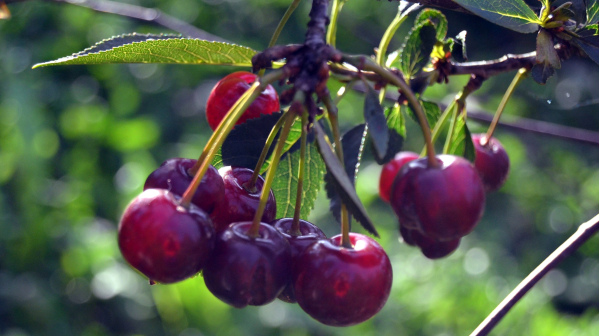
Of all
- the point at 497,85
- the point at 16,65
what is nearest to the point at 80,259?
the point at 16,65

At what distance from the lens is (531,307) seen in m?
2.08

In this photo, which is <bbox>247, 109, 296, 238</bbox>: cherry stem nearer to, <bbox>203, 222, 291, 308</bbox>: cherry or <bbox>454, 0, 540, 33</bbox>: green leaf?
<bbox>203, 222, 291, 308</bbox>: cherry

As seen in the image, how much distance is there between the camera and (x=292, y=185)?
0.85 m

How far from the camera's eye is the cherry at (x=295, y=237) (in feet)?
2.14

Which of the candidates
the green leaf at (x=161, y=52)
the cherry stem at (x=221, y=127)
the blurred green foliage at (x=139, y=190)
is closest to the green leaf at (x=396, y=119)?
the green leaf at (x=161, y=52)

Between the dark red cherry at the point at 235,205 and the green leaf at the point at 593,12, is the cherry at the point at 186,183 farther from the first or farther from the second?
the green leaf at the point at 593,12

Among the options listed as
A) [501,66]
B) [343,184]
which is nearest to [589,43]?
[501,66]

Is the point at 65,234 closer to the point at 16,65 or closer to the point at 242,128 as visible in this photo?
the point at 16,65

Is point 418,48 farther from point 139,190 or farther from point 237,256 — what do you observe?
point 139,190

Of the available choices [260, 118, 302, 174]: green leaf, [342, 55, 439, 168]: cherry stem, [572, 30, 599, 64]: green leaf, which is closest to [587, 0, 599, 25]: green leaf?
[572, 30, 599, 64]: green leaf

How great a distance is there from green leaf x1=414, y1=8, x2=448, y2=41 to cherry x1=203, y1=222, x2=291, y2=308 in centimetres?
55

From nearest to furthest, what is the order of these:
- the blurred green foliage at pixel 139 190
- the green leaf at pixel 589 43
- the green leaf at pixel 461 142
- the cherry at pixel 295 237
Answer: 1. the cherry at pixel 295 237
2. the green leaf at pixel 589 43
3. the green leaf at pixel 461 142
4. the blurred green foliage at pixel 139 190

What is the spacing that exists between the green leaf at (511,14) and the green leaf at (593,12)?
0.23ft

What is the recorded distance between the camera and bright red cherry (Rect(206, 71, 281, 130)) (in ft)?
2.66
